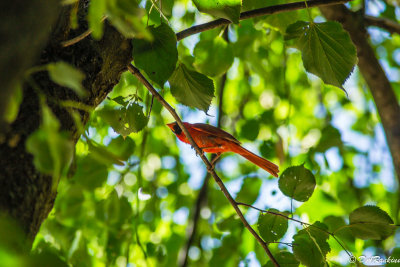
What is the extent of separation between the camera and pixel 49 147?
0.94m

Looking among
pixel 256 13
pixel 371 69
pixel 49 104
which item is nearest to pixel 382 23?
pixel 371 69

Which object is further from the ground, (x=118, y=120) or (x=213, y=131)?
(x=213, y=131)

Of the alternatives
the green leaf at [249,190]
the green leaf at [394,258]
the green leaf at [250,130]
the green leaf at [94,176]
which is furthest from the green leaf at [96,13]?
the green leaf at [250,130]

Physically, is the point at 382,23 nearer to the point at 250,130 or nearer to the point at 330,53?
the point at 250,130

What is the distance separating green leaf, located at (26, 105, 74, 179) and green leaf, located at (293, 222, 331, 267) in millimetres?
1269

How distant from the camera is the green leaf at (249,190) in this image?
3.08 m

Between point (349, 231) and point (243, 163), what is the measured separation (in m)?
4.02

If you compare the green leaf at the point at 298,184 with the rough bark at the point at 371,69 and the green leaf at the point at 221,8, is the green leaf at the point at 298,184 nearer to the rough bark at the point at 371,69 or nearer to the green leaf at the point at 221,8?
the green leaf at the point at 221,8

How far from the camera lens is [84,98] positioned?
141 centimetres

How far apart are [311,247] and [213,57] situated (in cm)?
131

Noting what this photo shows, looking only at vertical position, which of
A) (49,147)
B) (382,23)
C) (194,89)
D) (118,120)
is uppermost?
(382,23)

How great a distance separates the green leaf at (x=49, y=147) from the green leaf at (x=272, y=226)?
1.31m

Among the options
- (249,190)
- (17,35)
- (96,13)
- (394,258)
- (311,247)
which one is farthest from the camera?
(249,190)

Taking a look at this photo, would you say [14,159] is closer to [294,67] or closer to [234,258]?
[234,258]
